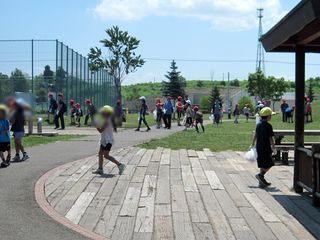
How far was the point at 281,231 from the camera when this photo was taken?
6.12 meters

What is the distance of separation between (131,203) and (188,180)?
2480mm

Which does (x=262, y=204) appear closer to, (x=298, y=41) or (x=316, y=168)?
(x=316, y=168)

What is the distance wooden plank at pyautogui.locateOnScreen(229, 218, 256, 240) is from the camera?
19.1ft

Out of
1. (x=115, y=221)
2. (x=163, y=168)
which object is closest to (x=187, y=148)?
(x=163, y=168)

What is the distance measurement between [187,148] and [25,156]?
5733mm

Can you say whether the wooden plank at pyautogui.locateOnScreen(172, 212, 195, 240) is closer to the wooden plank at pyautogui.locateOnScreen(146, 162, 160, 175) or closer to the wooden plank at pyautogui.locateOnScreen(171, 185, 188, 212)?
the wooden plank at pyautogui.locateOnScreen(171, 185, 188, 212)

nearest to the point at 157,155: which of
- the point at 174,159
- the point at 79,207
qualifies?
the point at 174,159

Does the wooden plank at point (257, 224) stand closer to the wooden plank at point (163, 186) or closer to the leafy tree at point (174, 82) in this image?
the wooden plank at point (163, 186)

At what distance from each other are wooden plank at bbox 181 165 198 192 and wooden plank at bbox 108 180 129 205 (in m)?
A: 1.14

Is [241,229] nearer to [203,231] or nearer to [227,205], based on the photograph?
[203,231]

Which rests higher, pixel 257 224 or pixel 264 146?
pixel 264 146

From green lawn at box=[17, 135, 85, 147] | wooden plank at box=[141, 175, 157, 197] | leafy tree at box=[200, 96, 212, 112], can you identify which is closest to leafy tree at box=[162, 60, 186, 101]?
leafy tree at box=[200, 96, 212, 112]

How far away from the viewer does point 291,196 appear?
8.55 meters


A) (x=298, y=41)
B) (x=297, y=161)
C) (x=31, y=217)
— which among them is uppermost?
(x=298, y=41)
